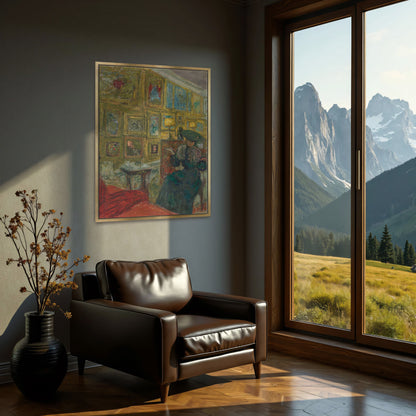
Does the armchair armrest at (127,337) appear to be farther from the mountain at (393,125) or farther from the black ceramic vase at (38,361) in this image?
the mountain at (393,125)

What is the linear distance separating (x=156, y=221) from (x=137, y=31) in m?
1.49

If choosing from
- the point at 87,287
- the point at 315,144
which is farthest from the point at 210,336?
the point at 315,144

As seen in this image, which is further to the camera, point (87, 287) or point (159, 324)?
point (87, 287)

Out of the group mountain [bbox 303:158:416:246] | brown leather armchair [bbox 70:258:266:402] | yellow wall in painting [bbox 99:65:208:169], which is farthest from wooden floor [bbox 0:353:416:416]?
yellow wall in painting [bbox 99:65:208:169]

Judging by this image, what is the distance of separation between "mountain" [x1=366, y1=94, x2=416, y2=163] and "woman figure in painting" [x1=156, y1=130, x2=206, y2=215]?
4.63 ft

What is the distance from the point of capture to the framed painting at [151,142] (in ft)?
14.3

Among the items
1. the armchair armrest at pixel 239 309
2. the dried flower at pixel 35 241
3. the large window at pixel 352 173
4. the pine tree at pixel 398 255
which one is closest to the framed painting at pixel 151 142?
the dried flower at pixel 35 241

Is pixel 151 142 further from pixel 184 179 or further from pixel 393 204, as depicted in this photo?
pixel 393 204

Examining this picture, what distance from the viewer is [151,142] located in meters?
4.57

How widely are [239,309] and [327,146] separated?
1567mm

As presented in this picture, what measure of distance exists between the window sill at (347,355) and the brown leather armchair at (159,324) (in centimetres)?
70

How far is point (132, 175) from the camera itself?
447 cm

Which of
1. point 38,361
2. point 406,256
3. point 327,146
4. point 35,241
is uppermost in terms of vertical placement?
point 327,146

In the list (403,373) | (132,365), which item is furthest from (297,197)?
(132,365)
